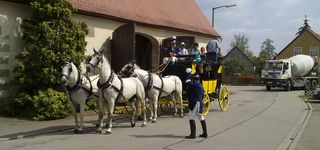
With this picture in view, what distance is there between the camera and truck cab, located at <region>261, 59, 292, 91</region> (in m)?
38.0

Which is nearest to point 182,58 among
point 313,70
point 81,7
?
point 81,7

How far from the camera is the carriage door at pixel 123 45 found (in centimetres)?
1855

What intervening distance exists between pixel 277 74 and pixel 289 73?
116 cm

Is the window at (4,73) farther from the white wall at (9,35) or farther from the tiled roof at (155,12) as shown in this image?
the tiled roof at (155,12)

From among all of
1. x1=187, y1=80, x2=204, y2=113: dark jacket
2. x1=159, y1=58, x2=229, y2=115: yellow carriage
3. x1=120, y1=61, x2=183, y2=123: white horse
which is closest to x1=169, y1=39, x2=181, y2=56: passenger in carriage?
x1=159, y1=58, x2=229, y2=115: yellow carriage

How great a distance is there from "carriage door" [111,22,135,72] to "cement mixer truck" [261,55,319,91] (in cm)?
2215

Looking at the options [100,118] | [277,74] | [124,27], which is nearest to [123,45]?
[124,27]

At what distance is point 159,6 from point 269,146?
16.6m

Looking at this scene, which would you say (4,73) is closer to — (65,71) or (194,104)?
(65,71)

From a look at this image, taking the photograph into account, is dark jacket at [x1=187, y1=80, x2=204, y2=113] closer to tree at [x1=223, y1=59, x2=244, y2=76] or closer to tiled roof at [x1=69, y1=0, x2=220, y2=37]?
tiled roof at [x1=69, y1=0, x2=220, y2=37]

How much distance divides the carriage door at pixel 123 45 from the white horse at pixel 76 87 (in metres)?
6.50

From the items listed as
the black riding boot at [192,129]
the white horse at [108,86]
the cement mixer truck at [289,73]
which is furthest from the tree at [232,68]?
the black riding boot at [192,129]

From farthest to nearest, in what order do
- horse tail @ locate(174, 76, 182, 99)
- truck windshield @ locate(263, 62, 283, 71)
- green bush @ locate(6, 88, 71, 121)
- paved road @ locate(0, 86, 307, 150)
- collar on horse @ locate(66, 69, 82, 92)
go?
1. truck windshield @ locate(263, 62, 283, 71)
2. horse tail @ locate(174, 76, 182, 99)
3. green bush @ locate(6, 88, 71, 121)
4. collar on horse @ locate(66, 69, 82, 92)
5. paved road @ locate(0, 86, 307, 150)

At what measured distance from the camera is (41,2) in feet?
48.9
